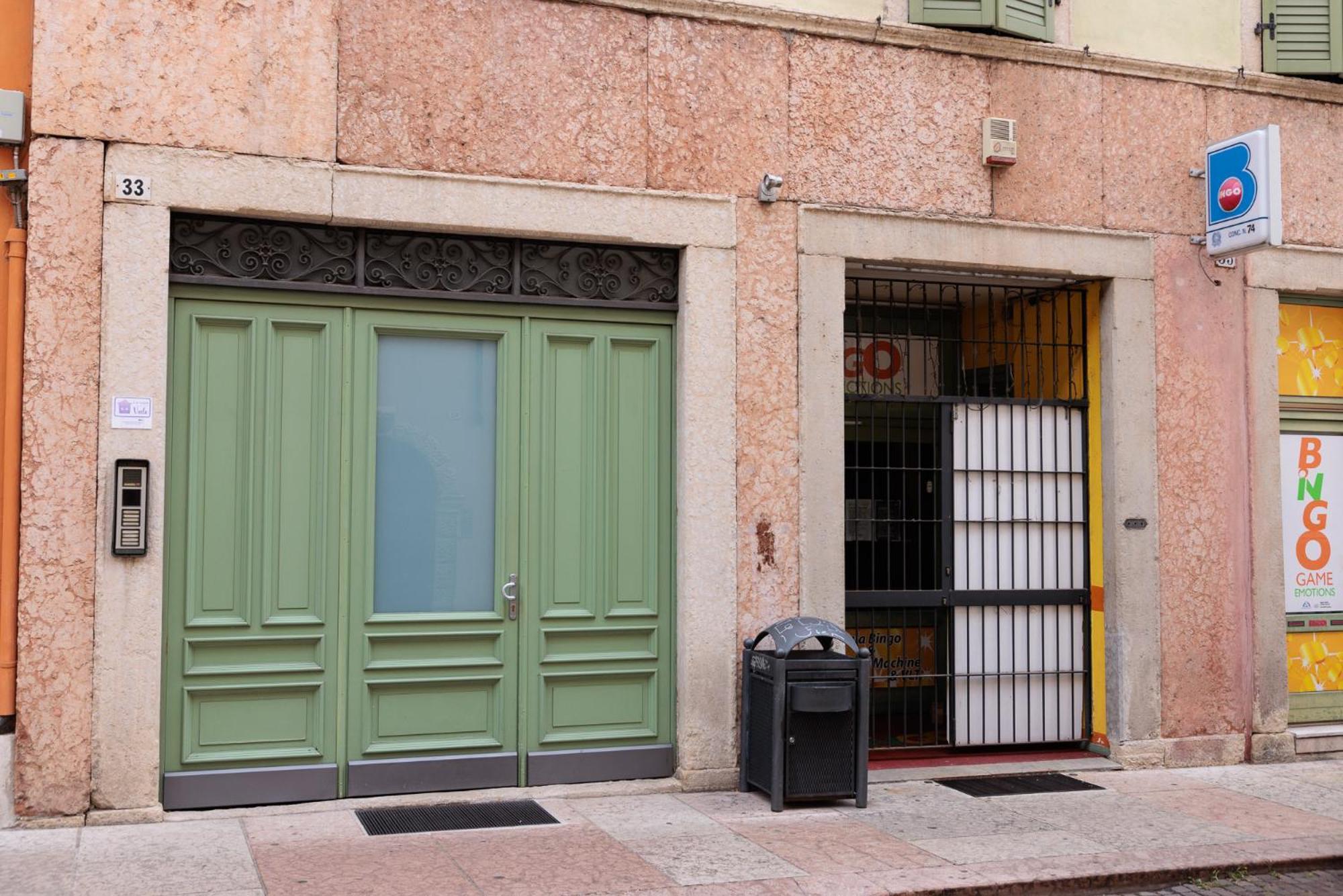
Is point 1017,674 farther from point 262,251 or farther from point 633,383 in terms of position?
point 262,251

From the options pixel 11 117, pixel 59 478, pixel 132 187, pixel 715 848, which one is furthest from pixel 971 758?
pixel 11 117

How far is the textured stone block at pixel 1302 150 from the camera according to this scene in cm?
935

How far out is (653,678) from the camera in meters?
7.88

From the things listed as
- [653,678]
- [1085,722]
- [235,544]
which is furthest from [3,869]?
[1085,722]

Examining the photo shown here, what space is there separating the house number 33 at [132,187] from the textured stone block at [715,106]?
283cm

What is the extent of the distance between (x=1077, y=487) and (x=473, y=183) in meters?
4.69

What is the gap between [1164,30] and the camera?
9.16 metres

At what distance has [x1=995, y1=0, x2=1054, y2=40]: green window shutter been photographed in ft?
28.1

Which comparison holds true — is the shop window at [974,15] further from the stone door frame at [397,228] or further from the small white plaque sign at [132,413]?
the small white plaque sign at [132,413]

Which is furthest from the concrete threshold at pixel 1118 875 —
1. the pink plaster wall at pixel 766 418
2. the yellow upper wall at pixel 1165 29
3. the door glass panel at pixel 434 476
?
the yellow upper wall at pixel 1165 29

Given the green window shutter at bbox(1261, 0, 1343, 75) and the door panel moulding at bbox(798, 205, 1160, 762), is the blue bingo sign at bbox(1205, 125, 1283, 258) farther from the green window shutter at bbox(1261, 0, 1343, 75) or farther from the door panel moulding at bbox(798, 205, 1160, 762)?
the green window shutter at bbox(1261, 0, 1343, 75)

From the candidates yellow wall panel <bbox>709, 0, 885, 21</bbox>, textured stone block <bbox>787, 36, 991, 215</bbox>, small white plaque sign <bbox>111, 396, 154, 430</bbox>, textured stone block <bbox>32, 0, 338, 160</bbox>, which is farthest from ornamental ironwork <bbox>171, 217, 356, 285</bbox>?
yellow wall panel <bbox>709, 0, 885, 21</bbox>

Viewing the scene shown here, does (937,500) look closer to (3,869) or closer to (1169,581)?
(1169,581)

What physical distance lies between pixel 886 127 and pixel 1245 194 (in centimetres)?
246
